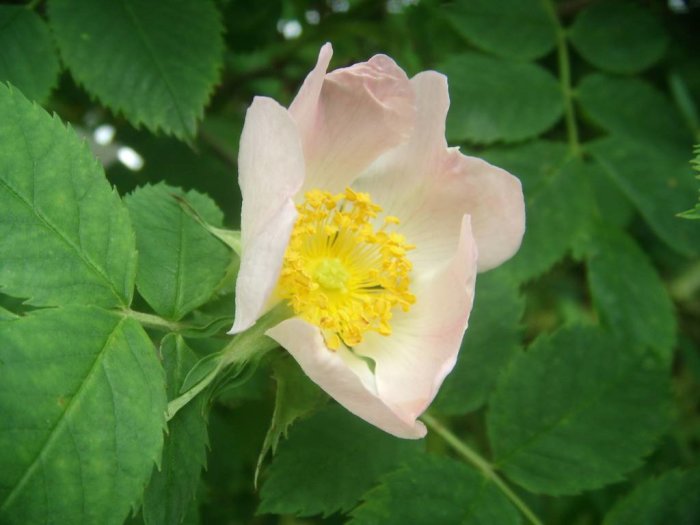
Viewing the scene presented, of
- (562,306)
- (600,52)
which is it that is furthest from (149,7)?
(562,306)

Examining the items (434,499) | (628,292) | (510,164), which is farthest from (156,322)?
(628,292)

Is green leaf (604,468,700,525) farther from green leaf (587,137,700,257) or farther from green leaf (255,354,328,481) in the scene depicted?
green leaf (255,354,328,481)

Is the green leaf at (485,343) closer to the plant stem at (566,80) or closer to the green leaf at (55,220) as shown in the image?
the plant stem at (566,80)

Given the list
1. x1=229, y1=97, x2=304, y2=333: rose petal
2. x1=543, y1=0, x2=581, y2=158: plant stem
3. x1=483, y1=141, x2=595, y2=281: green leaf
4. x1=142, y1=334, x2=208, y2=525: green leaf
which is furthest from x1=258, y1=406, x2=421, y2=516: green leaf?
x1=543, y1=0, x2=581, y2=158: plant stem

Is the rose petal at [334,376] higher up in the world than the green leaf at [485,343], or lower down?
higher up

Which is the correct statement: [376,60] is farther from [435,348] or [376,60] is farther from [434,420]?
[434,420]

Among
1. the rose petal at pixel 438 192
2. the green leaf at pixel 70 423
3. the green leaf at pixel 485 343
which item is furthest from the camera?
the green leaf at pixel 485 343

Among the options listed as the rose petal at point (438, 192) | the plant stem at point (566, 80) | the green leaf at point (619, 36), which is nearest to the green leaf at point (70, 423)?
the rose petal at point (438, 192)
